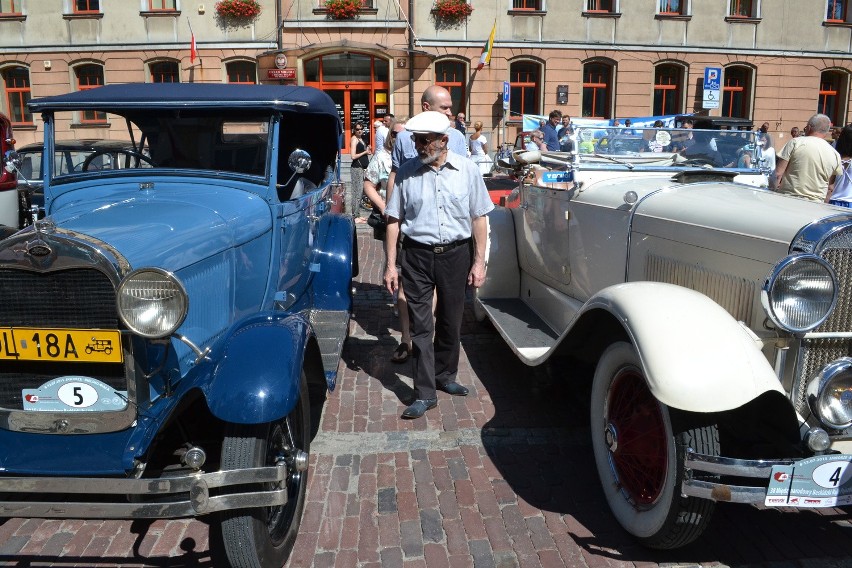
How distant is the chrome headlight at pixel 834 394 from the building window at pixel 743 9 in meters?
22.1

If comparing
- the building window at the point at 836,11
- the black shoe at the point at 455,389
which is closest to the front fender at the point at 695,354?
the black shoe at the point at 455,389

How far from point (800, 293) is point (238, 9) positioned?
65.9 feet

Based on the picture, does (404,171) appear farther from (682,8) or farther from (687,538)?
(682,8)

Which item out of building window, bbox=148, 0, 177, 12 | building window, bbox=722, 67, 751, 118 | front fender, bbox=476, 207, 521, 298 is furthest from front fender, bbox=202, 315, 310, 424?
building window, bbox=722, 67, 751, 118

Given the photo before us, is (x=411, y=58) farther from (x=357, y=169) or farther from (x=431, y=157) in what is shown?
(x=431, y=157)

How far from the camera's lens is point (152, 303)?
2354 mm

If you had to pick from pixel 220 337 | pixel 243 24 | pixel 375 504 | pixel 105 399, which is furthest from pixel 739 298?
pixel 243 24

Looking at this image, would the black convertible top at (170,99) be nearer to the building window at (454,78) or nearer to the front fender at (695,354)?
the front fender at (695,354)

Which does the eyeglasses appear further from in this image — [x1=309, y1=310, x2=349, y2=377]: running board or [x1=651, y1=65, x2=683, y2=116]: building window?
[x1=651, y1=65, x2=683, y2=116]: building window

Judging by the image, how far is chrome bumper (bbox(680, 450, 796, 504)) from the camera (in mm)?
2311

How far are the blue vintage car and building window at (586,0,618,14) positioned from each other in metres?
19.8

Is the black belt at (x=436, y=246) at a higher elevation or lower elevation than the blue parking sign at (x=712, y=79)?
lower

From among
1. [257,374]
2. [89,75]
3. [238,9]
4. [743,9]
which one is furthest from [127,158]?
[743,9]

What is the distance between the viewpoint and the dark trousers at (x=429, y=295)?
402 centimetres
